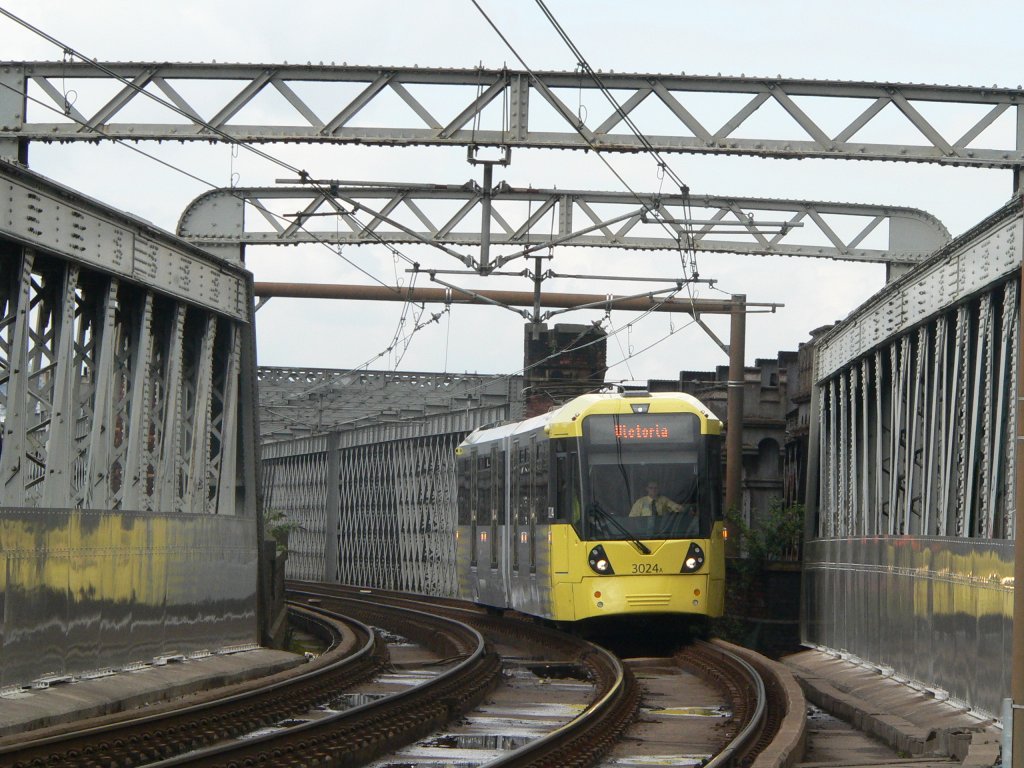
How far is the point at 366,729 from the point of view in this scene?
41.0 feet

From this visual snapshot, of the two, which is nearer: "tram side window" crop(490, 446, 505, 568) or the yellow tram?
the yellow tram

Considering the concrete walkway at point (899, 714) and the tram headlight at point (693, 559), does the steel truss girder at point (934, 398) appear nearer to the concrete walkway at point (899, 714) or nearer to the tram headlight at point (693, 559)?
the concrete walkway at point (899, 714)

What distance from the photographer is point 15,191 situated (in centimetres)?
1385

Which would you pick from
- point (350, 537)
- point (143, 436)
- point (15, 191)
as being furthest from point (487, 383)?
point (15, 191)

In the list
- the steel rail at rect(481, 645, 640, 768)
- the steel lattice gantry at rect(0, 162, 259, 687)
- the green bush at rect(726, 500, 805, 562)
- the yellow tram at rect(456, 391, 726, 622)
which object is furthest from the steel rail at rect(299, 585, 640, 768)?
the green bush at rect(726, 500, 805, 562)

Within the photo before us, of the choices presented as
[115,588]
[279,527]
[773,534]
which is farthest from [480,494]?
[279,527]

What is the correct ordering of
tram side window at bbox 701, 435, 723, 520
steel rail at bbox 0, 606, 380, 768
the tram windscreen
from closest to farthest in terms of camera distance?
steel rail at bbox 0, 606, 380, 768 < the tram windscreen < tram side window at bbox 701, 435, 723, 520

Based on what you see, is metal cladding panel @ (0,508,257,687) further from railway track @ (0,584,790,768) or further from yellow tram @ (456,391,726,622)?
yellow tram @ (456,391,726,622)

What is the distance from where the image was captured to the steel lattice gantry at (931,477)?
13367mm

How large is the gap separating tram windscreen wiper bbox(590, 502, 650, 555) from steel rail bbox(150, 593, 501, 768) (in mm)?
2743

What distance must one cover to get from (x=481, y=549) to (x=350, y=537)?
21164 millimetres

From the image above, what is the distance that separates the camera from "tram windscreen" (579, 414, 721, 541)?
20844 millimetres

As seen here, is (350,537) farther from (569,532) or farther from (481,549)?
(569,532)

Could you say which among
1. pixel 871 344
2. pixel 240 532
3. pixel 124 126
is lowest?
pixel 240 532
